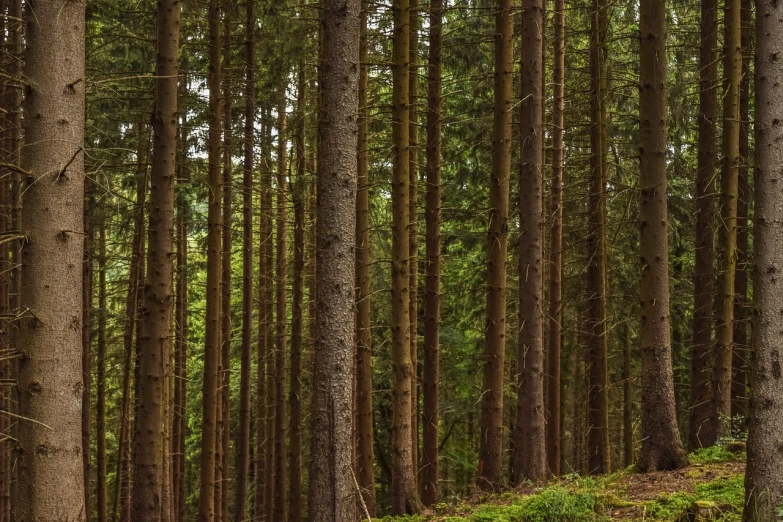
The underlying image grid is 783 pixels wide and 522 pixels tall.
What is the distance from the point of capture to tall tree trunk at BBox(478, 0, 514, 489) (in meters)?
12.1

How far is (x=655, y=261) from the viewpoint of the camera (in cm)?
980

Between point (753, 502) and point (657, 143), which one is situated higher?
point (657, 143)

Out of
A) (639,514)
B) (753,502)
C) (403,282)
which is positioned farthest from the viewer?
(403,282)

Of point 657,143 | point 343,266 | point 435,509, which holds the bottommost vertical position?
point 435,509

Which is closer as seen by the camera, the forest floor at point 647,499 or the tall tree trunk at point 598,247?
the forest floor at point 647,499

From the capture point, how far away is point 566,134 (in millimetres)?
19922

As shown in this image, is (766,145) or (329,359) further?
(329,359)

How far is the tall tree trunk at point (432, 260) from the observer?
13.9m

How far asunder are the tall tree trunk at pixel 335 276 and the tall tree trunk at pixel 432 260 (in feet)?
21.4

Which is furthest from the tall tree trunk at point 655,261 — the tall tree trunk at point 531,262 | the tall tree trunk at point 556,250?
the tall tree trunk at point 556,250

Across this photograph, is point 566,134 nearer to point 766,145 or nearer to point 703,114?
point 703,114

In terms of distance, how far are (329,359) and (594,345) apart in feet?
37.2

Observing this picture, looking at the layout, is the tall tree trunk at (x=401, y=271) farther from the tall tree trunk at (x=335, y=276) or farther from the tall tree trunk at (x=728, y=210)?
the tall tree trunk at (x=728, y=210)

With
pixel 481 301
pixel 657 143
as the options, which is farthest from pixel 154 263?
pixel 481 301
